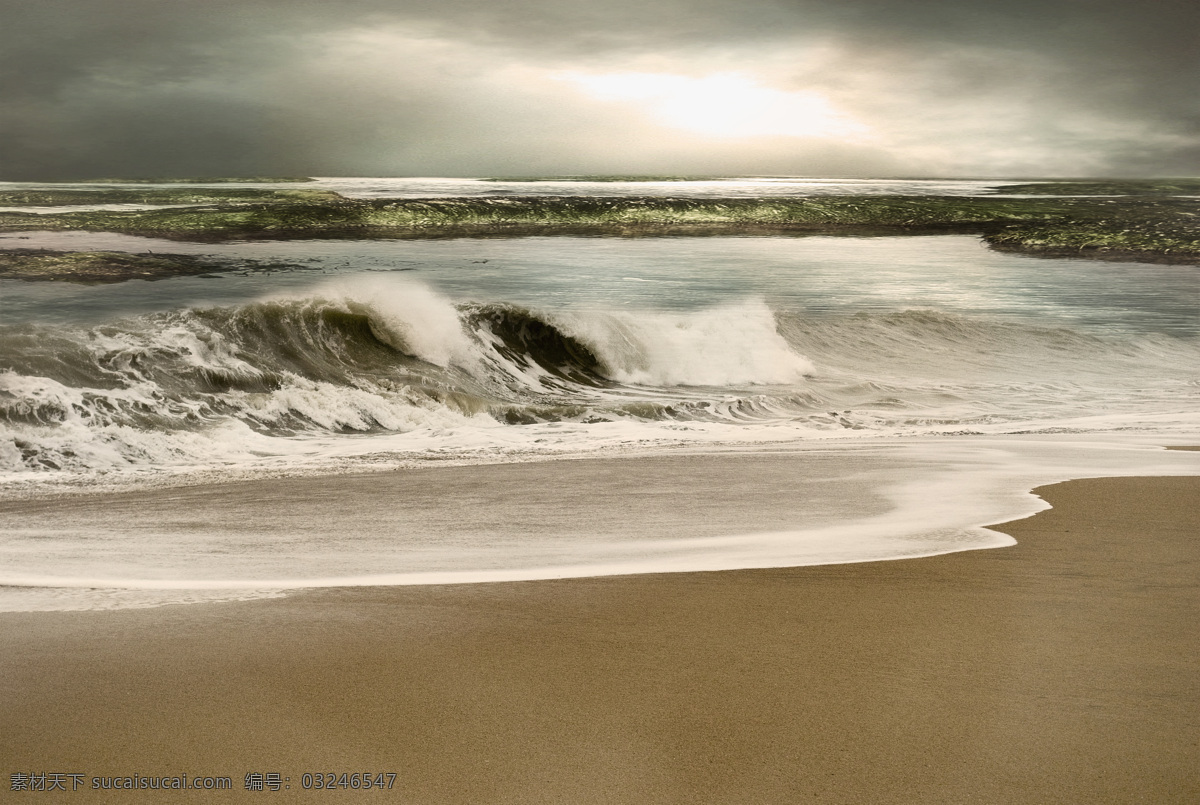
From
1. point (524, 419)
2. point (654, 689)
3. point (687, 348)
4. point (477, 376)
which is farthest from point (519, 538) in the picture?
point (687, 348)

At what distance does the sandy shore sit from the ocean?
0.44 m

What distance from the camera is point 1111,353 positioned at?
47.5 ft

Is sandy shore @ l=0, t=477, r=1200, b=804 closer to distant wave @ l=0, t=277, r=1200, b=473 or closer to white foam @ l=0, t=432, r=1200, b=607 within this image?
white foam @ l=0, t=432, r=1200, b=607

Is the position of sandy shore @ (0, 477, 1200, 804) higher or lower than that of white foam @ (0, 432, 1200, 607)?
higher

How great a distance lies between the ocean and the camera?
402 centimetres

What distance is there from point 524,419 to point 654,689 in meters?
6.68

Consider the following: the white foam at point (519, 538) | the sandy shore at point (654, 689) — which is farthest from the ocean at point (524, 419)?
the sandy shore at point (654, 689)

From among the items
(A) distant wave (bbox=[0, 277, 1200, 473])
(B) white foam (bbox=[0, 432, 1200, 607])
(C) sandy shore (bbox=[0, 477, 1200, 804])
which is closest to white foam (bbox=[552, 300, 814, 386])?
(A) distant wave (bbox=[0, 277, 1200, 473])

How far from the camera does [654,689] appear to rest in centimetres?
230

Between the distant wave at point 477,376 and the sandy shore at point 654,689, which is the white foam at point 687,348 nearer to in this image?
the distant wave at point 477,376

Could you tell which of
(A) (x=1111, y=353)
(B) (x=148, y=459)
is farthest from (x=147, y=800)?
(A) (x=1111, y=353)

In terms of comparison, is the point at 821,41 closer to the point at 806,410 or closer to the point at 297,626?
the point at 806,410

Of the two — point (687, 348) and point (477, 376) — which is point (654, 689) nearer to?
point (477, 376)

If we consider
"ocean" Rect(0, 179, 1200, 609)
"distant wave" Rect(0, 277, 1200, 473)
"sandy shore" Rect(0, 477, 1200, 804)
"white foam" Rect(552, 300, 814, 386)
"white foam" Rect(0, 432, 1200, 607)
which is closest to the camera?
"sandy shore" Rect(0, 477, 1200, 804)
